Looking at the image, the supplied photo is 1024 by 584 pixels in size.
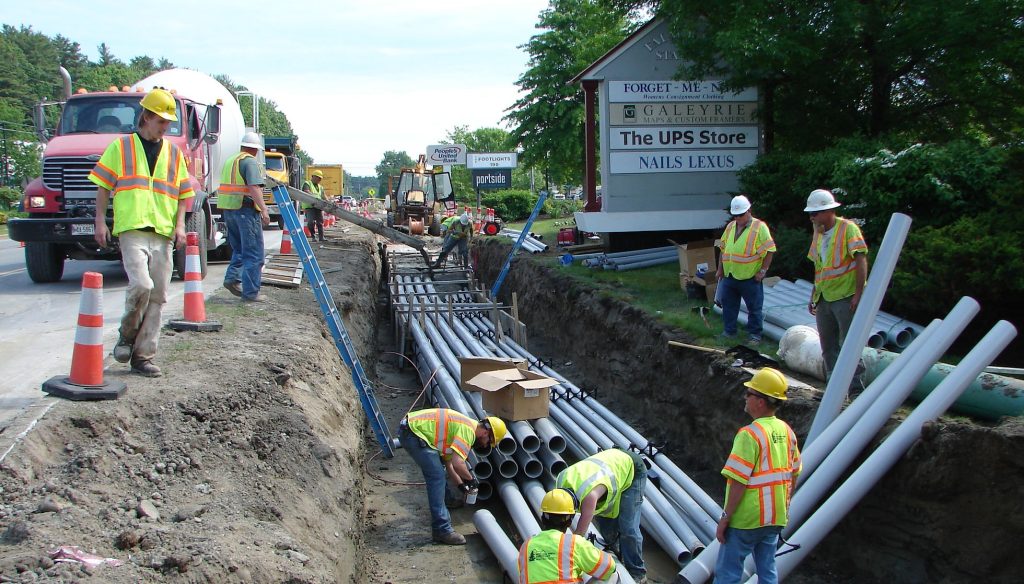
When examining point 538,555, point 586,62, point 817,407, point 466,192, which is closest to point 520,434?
point 817,407

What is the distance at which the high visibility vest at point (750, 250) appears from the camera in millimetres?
8312

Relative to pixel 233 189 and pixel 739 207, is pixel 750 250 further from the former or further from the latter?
pixel 233 189

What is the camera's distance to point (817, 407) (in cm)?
673

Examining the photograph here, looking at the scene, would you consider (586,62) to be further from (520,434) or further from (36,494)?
(36,494)

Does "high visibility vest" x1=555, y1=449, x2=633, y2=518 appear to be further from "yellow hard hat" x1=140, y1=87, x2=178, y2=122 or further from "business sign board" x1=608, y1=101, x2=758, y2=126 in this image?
"business sign board" x1=608, y1=101, x2=758, y2=126

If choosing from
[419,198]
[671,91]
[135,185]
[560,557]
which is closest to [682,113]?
[671,91]

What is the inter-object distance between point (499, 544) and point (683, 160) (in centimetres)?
992

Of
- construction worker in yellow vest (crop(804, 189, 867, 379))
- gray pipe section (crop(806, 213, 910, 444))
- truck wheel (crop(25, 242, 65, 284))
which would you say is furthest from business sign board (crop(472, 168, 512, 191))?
gray pipe section (crop(806, 213, 910, 444))

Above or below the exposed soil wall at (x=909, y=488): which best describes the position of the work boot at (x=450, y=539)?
below

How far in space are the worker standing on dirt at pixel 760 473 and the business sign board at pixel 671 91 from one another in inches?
421

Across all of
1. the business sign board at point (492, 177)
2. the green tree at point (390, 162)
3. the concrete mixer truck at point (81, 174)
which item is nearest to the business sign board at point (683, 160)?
the concrete mixer truck at point (81, 174)

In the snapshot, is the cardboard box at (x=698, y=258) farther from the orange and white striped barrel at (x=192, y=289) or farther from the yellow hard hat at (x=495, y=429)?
the orange and white striped barrel at (x=192, y=289)

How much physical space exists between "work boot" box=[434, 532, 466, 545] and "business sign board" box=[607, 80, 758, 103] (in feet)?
31.8

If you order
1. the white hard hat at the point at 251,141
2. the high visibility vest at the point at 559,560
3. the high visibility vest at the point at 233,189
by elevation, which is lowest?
the high visibility vest at the point at 559,560
